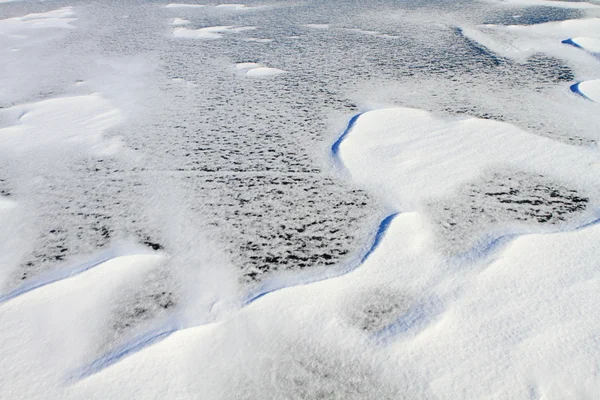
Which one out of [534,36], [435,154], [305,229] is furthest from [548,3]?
[305,229]

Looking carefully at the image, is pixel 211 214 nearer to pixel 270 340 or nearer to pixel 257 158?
pixel 257 158

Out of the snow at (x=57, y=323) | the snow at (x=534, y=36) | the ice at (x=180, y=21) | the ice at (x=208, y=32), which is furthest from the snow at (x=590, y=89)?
the ice at (x=180, y=21)

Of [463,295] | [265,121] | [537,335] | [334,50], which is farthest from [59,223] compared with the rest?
[334,50]

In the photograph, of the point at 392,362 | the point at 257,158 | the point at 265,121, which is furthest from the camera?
the point at 265,121

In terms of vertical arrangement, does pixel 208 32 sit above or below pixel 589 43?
below

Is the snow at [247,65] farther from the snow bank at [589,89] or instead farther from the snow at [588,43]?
the snow at [588,43]

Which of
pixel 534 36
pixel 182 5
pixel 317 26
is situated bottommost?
pixel 182 5

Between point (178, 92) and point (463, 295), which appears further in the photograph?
point (178, 92)

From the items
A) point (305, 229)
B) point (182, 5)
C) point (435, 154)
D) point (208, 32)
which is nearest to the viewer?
point (305, 229)

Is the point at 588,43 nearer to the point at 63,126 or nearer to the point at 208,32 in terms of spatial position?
the point at 208,32
